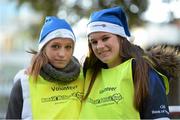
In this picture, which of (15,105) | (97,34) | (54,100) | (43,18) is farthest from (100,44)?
(43,18)

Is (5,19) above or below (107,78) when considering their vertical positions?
above

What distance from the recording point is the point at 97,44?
2.92 meters

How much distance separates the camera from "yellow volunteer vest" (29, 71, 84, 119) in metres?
2.96

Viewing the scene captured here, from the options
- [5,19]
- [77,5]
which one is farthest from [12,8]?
[77,5]

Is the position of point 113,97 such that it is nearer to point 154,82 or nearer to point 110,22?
point 154,82

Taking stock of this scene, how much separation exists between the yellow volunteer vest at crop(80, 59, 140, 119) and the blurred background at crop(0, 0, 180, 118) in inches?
178

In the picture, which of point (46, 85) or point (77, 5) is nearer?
point (46, 85)

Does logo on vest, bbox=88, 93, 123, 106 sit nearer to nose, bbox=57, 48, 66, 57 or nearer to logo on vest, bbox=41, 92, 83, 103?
logo on vest, bbox=41, 92, 83, 103

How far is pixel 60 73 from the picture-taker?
9.77 ft

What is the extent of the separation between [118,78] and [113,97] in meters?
0.13

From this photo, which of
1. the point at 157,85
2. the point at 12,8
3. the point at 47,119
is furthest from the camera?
the point at 12,8

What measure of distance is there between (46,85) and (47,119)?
0.22 meters

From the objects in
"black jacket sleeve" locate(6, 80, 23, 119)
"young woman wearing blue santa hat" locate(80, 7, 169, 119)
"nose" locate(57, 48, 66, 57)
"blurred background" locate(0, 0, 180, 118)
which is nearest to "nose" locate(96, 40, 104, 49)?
"young woman wearing blue santa hat" locate(80, 7, 169, 119)

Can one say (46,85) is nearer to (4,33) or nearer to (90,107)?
(90,107)
